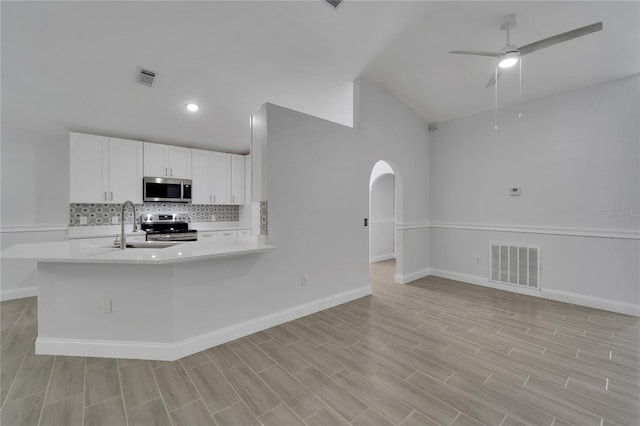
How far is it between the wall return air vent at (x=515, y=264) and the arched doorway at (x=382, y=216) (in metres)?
2.66

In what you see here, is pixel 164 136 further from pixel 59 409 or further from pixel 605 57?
pixel 605 57

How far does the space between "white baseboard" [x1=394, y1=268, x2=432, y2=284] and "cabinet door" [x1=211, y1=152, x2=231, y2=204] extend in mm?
3857

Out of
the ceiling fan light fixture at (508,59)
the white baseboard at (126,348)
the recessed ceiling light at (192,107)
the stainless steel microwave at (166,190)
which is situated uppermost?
the recessed ceiling light at (192,107)

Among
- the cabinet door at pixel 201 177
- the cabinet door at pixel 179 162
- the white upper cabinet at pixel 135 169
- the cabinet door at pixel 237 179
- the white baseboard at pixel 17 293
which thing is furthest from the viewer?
the cabinet door at pixel 237 179

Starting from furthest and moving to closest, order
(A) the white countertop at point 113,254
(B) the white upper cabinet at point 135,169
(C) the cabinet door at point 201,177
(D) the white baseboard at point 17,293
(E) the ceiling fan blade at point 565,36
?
(C) the cabinet door at point 201,177 → (B) the white upper cabinet at point 135,169 → (D) the white baseboard at point 17,293 → (A) the white countertop at point 113,254 → (E) the ceiling fan blade at point 565,36

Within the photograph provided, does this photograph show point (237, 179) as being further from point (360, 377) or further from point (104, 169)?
point (360, 377)

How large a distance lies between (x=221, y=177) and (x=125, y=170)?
167 cm

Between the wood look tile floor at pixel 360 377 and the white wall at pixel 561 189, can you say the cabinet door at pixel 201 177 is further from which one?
the white wall at pixel 561 189

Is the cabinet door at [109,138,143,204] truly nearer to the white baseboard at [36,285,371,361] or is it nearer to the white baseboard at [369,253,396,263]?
the white baseboard at [36,285,371,361]

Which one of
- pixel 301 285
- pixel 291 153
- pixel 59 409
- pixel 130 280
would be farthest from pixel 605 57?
pixel 59 409

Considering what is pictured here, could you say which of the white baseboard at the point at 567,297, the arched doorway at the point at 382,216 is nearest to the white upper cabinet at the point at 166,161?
the arched doorway at the point at 382,216

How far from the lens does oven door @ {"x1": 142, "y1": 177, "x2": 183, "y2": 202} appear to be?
4625mm

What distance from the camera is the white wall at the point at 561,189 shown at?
3.28 m

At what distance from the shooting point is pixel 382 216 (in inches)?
279
